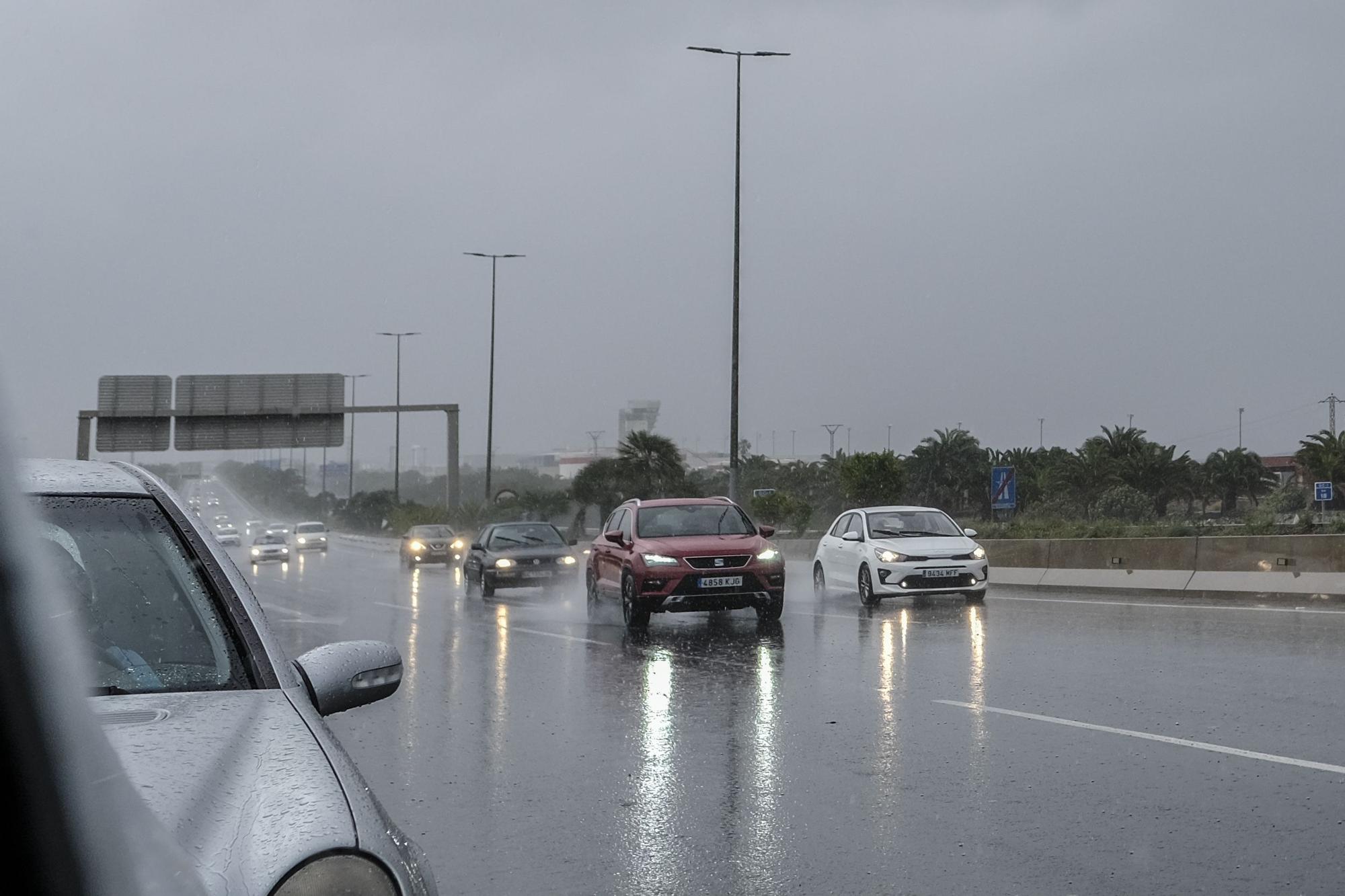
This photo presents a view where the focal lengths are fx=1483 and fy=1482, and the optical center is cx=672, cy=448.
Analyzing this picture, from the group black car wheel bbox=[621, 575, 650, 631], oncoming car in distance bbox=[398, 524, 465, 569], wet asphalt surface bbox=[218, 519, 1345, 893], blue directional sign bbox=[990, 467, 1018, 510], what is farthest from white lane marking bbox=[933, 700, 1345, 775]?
oncoming car in distance bbox=[398, 524, 465, 569]

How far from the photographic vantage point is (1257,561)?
21.0 m

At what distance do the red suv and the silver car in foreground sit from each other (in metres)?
13.3

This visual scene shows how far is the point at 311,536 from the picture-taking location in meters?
65.6

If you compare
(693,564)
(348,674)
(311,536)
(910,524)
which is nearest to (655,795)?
(348,674)

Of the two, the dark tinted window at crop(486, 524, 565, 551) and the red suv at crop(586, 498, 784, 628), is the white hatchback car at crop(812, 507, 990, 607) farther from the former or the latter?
the dark tinted window at crop(486, 524, 565, 551)

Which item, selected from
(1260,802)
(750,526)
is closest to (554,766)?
(1260,802)

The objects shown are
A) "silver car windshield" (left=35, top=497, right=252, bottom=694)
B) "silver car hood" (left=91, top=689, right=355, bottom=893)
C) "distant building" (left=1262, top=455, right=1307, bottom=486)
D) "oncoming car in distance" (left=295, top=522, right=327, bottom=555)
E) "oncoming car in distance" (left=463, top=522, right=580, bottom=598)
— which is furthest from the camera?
"distant building" (left=1262, top=455, right=1307, bottom=486)

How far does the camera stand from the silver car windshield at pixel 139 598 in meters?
3.36

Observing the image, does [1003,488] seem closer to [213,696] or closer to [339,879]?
[213,696]

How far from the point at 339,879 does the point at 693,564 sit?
15.1 meters

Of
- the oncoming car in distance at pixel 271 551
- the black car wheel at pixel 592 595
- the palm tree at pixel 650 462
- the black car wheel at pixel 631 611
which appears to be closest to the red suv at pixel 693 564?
the black car wheel at pixel 631 611

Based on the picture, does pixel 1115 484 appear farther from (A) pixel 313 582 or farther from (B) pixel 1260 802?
(B) pixel 1260 802

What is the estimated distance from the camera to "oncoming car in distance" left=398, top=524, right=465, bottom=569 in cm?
4684

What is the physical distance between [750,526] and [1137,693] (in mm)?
8411
